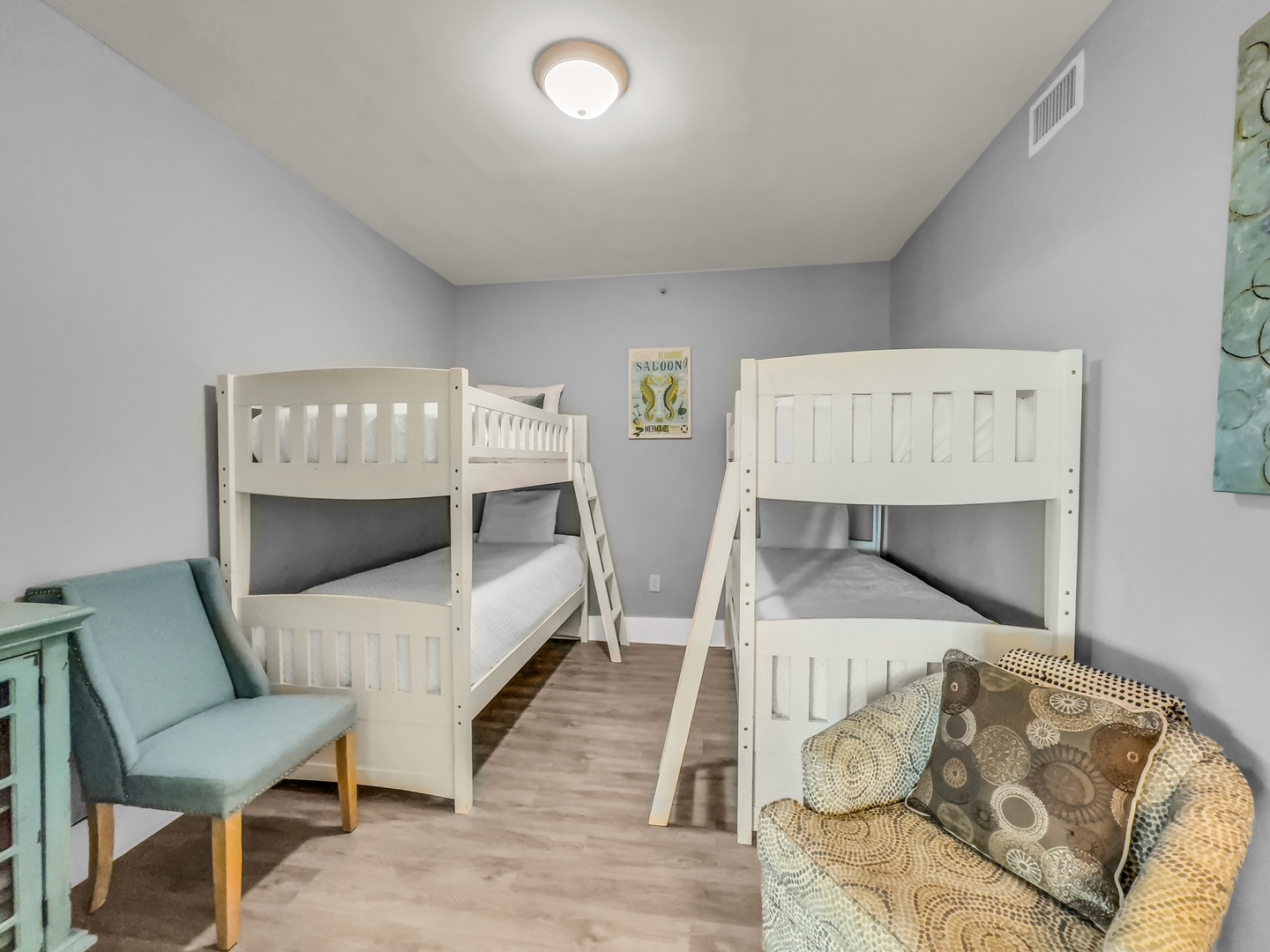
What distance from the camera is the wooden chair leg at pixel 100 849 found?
1.44m

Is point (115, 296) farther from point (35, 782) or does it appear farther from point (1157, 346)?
Result: point (1157, 346)

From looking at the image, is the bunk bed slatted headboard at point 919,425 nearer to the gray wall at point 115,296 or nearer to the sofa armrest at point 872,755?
the sofa armrest at point 872,755

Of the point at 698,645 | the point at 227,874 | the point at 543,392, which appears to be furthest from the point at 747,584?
the point at 543,392

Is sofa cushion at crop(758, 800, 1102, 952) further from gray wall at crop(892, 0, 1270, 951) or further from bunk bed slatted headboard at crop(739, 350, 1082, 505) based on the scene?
bunk bed slatted headboard at crop(739, 350, 1082, 505)

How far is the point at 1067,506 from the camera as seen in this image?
149 cm

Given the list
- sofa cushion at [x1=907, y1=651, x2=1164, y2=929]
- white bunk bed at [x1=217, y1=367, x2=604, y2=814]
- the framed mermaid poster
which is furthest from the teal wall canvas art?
the framed mermaid poster

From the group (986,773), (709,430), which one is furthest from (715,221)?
(986,773)

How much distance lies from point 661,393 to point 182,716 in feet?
9.08

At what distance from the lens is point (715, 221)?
278 cm

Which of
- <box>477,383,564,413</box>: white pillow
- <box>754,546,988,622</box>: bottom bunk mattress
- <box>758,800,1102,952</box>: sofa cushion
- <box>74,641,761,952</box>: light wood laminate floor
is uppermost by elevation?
<box>477,383,564,413</box>: white pillow

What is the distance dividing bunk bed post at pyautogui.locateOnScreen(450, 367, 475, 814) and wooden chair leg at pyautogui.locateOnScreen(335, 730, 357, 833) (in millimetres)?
311

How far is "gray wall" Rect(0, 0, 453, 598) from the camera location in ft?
4.61

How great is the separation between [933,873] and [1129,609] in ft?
2.72

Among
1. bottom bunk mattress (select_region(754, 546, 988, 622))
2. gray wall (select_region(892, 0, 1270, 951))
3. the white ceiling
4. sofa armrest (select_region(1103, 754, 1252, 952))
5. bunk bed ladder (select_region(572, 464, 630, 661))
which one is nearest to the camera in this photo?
sofa armrest (select_region(1103, 754, 1252, 952))
